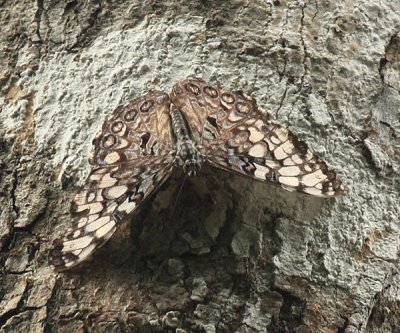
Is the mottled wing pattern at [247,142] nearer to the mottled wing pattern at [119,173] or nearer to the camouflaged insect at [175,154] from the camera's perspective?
the camouflaged insect at [175,154]

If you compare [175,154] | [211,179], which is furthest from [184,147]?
[211,179]

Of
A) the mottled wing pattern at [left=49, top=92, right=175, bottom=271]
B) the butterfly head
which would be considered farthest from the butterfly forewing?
the butterfly head

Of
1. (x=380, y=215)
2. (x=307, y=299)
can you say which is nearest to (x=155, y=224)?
(x=307, y=299)

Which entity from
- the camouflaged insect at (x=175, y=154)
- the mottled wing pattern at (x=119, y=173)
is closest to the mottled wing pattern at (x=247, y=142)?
the camouflaged insect at (x=175, y=154)

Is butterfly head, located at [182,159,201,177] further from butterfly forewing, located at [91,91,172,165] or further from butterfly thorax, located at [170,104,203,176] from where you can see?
butterfly forewing, located at [91,91,172,165]

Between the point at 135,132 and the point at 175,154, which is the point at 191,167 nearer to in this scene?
the point at 175,154

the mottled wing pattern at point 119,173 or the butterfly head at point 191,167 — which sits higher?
the butterfly head at point 191,167
